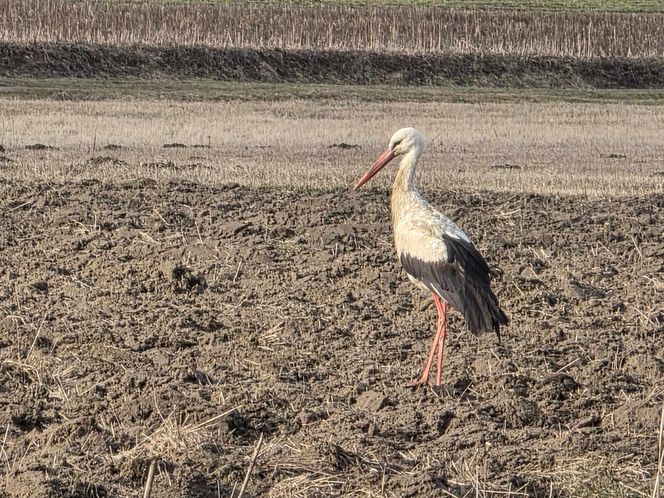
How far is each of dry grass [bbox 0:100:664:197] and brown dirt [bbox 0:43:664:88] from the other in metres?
8.78

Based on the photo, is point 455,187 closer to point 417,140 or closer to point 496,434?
point 417,140

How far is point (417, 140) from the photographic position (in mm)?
9250

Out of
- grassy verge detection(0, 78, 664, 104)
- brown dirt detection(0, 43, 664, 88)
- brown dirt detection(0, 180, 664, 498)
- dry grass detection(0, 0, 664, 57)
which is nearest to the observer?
brown dirt detection(0, 180, 664, 498)

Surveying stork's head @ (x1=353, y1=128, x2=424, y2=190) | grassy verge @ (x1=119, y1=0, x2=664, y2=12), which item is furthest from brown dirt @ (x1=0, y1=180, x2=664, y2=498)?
grassy verge @ (x1=119, y1=0, x2=664, y2=12)

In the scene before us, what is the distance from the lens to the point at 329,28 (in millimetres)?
41438

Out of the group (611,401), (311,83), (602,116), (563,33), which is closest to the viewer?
(611,401)

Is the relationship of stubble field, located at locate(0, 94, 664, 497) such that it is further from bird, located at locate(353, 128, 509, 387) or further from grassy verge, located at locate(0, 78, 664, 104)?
grassy verge, located at locate(0, 78, 664, 104)

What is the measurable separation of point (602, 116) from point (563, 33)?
592 inches

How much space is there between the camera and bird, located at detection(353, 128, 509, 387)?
26.3 feet

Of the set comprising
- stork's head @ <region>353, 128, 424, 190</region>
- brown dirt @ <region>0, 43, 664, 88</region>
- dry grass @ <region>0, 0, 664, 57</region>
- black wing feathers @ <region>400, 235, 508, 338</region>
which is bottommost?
brown dirt @ <region>0, 43, 664, 88</region>

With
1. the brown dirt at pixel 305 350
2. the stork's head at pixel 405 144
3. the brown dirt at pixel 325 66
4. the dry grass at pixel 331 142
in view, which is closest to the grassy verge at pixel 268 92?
the dry grass at pixel 331 142

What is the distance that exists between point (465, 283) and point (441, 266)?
250 mm

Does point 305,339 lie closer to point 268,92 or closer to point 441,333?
point 441,333

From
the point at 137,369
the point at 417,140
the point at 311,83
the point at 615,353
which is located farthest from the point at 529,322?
the point at 311,83
